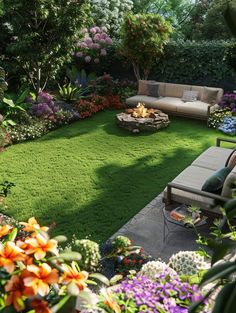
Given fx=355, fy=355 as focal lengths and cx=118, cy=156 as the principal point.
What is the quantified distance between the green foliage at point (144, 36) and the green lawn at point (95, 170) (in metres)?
2.99

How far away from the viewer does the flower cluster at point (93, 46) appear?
46.6 ft

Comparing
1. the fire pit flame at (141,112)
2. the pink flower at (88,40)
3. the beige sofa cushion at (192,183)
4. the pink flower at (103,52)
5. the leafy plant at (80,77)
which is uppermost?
the pink flower at (88,40)

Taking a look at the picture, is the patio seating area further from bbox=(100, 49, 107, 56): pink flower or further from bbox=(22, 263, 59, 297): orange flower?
bbox=(100, 49, 107, 56): pink flower

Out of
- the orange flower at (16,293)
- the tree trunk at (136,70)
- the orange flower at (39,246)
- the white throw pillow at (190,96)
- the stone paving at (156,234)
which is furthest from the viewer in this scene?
the tree trunk at (136,70)

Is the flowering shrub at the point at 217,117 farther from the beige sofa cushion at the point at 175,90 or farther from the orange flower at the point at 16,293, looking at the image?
the orange flower at the point at 16,293

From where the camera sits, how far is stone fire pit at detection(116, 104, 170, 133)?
34.2ft

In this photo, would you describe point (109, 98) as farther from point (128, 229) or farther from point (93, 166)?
point (128, 229)

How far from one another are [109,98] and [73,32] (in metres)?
2.85

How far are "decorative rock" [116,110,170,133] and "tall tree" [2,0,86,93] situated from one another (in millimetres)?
→ 3036

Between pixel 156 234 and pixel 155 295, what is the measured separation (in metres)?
3.07

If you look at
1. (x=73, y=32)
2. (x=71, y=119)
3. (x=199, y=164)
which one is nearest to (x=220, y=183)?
(x=199, y=164)

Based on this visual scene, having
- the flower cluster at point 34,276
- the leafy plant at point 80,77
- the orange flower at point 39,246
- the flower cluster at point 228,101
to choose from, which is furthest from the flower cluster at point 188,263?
the leafy plant at point 80,77

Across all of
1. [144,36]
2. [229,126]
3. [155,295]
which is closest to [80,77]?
[144,36]

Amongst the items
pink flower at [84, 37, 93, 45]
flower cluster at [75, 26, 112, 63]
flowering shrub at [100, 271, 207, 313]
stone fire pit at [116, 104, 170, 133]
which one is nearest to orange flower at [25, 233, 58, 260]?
flowering shrub at [100, 271, 207, 313]
